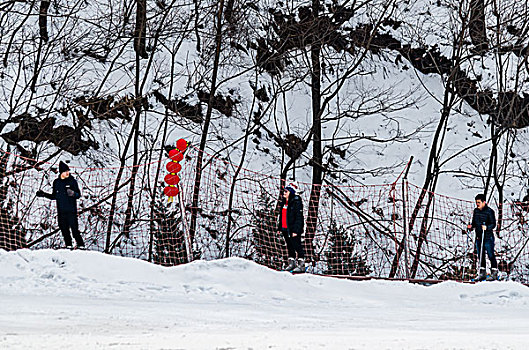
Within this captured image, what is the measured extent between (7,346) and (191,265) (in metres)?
3.89

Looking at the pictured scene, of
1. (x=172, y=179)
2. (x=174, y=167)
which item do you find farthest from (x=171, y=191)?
(x=174, y=167)

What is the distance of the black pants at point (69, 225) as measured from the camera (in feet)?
33.3

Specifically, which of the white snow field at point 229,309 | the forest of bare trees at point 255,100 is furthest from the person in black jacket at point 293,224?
the forest of bare trees at point 255,100

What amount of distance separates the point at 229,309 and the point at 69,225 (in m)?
4.48

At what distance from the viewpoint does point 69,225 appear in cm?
1025

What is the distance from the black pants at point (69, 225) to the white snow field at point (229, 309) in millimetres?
Answer: 2136

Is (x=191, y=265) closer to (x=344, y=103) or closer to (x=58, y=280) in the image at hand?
(x=58, y=280)

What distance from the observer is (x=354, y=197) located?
1655 centimetres

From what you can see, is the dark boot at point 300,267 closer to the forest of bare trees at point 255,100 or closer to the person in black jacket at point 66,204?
the person in black jacket at point 66,204

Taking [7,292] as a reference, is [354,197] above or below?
above

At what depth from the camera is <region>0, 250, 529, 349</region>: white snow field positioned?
16.0ft

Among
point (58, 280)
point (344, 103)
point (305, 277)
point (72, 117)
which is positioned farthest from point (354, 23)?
point (58, 280)

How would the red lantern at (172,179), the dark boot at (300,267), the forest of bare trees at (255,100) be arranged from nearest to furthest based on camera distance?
1. the red lantern at (172,179)
2. the dark boot at (300,267)
3. the forest of bare trees at (255,100)

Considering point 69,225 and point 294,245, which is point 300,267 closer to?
point 294,245
